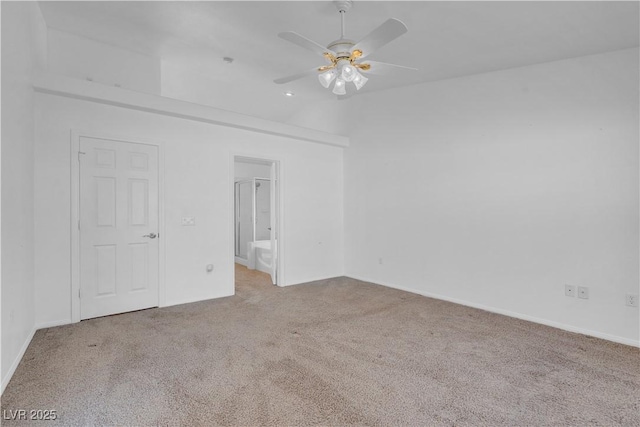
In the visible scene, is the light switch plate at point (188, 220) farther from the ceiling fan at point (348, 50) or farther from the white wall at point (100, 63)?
the ceiling fan at point (348, 50)

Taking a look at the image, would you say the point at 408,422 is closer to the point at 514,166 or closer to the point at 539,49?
the point at 514,166

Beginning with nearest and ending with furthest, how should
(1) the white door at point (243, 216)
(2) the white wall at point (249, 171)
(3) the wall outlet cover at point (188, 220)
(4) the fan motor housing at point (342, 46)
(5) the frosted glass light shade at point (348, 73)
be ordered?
(4) the fan motor housing at point (342, 46) → (5) the frosted glass light shade at point (348, 73) → (3) the wall outlet cover at point (188, 220) → (1) the white door at point (243, 216) → (2) the white wall at point (249, 171)

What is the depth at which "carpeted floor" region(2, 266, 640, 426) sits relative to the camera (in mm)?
1931

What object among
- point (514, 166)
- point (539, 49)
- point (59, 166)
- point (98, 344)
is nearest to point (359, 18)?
point (539, 49)

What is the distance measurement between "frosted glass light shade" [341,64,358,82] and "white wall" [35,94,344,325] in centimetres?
215

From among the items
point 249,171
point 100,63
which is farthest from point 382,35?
point 249,171

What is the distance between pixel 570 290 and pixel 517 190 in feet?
3.68

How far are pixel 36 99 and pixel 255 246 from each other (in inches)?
151

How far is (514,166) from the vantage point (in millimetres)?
3668

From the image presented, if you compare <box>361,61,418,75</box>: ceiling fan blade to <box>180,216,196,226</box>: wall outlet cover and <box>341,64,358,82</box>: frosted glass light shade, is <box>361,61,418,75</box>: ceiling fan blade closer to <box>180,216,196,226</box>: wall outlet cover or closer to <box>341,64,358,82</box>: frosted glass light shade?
<box>341,64,358,82</box>: frosted glass light shade

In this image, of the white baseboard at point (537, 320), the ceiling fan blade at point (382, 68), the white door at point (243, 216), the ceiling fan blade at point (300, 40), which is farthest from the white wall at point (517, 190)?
the white door at point (243, 216)

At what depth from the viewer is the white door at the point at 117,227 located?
3359 millimetres

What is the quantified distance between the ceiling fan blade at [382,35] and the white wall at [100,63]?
9.50 feet

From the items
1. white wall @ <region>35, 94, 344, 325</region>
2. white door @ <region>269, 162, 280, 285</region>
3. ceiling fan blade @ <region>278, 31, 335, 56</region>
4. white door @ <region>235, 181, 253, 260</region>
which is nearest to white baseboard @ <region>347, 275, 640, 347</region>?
white wall @ <region>35, 94, 344, 325</region>
